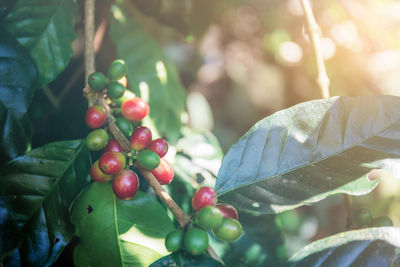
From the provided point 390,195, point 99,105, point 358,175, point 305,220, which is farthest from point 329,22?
point 99,105

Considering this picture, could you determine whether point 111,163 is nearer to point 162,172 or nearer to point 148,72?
point 162,172


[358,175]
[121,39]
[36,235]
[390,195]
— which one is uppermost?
[121,39]

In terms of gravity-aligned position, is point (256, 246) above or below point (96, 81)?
below

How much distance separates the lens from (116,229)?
1020mm

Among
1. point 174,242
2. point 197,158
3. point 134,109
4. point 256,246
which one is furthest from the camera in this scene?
point 197,158

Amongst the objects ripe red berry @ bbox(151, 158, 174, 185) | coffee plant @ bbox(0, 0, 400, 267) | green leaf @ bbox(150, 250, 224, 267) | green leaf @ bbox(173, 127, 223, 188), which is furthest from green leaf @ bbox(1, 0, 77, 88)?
green leaf @ bbox(150, 250, 224, 267)

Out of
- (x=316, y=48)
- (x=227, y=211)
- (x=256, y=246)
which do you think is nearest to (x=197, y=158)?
(x=256, y=246)

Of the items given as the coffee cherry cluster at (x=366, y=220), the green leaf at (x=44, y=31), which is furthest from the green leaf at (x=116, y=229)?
the coffee cherry cluster at (x=366, y=220)

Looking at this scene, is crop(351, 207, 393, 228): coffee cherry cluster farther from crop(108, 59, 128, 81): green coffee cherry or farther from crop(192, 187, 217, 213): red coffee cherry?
crop(108, 59, 128, 81): green coffee cherry

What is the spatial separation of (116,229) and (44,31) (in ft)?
2.47

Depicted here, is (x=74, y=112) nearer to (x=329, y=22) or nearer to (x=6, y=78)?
(x=6, y=78)

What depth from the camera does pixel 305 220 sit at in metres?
2.38

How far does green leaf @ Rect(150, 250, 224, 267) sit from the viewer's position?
2.97 feet

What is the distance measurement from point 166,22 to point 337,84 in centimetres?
130
